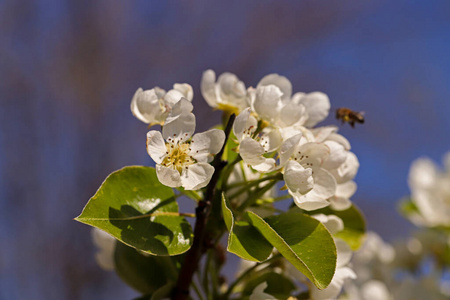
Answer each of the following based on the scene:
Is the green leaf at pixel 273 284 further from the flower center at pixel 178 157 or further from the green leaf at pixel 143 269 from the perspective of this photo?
the flower center at pixel 178 157

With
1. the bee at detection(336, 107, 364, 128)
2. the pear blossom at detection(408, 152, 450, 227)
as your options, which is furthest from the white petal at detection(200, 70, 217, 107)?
the pear blossom at detection(408, 152, 450, 227)

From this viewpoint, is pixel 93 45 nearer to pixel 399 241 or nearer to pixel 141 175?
pixel 399 241

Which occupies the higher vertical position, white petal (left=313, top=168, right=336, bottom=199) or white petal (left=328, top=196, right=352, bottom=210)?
white petal (left=313, top=168, right=336, bottom=199)

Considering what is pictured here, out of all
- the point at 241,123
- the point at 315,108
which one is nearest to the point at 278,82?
the point at 315,108

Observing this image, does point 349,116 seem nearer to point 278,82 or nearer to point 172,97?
point 278,82

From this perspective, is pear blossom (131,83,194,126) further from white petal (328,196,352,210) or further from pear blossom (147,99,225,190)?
white petal (328,196,352,210)
